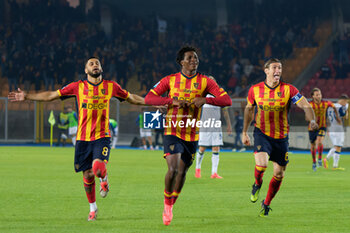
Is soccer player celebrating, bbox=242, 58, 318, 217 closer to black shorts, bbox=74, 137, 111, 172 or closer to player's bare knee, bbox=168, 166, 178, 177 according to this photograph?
player's bare knee, bbox=168, 166, 178, 177

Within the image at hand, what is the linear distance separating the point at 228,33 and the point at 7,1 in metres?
14.7

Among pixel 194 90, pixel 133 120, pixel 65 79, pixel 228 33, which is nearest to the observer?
pixel 194 90

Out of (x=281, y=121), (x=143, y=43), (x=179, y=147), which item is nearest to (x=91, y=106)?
(x=179, y=147)

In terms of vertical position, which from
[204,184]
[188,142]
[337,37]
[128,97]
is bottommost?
[204,184]

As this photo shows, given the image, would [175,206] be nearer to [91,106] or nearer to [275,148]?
[275,148]

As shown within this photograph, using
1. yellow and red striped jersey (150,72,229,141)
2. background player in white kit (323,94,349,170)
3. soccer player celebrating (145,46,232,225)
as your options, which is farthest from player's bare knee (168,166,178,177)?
background player in white kit (323,94,349,170)

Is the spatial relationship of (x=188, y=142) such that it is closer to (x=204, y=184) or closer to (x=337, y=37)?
(x=204, y=184)

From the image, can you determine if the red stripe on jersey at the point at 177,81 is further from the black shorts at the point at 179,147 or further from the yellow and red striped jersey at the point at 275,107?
the yellow and red striped jersey at the point at 275,107

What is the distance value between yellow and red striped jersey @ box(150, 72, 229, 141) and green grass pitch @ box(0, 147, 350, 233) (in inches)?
45.5

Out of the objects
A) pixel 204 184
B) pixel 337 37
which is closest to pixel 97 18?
pixel 337 37

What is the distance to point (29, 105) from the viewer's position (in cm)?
3167

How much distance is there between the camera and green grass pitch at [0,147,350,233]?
7141mm

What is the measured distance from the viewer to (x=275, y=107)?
8.14m

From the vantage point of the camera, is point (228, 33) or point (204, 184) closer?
point (204, 184)
